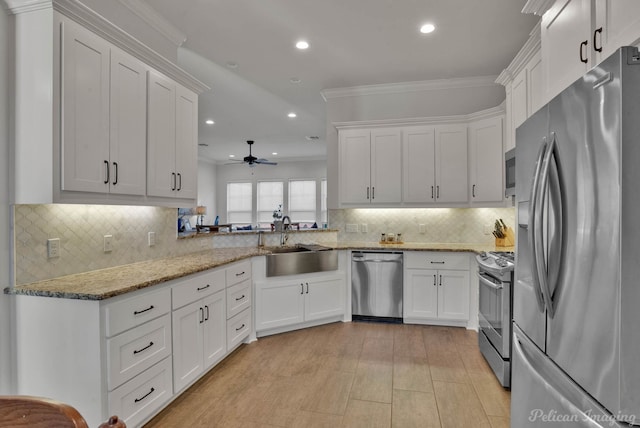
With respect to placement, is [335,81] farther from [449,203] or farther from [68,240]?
[68,240]

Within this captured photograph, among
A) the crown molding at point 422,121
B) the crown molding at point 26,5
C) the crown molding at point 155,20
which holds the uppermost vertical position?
the crown molding at point 155,20

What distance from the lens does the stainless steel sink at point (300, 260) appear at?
3625mm

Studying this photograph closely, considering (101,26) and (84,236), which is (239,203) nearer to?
(84,236)

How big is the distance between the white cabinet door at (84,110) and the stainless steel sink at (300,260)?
1.85 metres

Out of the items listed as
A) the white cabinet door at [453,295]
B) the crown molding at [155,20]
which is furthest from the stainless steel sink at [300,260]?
the crown molding at [155,20]

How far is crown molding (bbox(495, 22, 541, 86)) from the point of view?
2652 mm

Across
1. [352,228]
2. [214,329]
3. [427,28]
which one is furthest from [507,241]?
[214,329]

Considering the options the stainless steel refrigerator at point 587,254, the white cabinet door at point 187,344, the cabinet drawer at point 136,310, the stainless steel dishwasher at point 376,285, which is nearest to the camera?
the stainless steel refrigerator at point 587,254

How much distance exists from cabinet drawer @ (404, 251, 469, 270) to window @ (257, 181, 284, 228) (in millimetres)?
7377

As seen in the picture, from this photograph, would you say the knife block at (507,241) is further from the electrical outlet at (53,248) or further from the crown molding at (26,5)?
the crown molding at (26,5)

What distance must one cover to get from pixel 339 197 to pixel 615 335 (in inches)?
143

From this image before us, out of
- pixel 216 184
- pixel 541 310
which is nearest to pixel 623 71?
pixel 541 310

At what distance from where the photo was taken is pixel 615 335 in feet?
3.22

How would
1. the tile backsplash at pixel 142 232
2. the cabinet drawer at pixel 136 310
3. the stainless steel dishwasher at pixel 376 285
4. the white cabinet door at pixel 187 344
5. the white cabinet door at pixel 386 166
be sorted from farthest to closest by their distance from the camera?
the white cabinet door at pixel 386 166 < the stainless steel dishwasher at pixel 376 285 < the white cabinet door at pixel 187 344 < the tile backsplash at pixel 142 232 < the cabinet drawer at pixel 136 310
